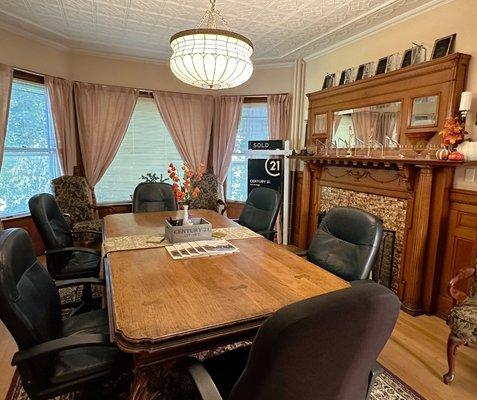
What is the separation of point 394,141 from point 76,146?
13.3 feet

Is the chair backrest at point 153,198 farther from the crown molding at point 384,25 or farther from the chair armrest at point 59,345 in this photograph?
the crown molding at point 384,25

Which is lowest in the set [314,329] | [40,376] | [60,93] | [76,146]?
[40,376]

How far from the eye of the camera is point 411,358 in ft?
7.18

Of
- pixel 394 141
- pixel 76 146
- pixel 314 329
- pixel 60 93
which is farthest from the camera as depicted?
pixel 76 146

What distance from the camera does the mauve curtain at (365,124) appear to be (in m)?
3.29

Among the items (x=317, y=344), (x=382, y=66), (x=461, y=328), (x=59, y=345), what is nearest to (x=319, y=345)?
(x=317, y=344)

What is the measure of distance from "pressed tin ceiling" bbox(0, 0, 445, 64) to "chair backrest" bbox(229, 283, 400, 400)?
284 centimetres

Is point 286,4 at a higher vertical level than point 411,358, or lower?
higher

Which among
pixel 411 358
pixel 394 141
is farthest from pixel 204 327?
pixel 394 141

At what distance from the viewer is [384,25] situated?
3.18 m

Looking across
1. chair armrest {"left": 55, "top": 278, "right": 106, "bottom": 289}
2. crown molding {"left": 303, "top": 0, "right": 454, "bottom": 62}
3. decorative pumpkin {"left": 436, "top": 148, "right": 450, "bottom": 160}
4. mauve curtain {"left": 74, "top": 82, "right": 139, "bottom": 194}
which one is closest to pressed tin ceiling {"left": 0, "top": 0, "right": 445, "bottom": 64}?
crown molding {"left": 303, "top": 0, "right": 454, "bottom": 62}

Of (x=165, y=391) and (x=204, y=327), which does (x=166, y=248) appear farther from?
(x=204, y=327)

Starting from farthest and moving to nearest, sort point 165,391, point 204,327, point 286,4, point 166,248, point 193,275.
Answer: point 286,4 → point 166,248 → point 165,391 → point 193,275 → point 204,327

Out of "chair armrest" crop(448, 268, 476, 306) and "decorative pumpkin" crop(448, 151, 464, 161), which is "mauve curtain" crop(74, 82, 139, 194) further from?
"chair armrest" crop(448, 268, 476, 306)
